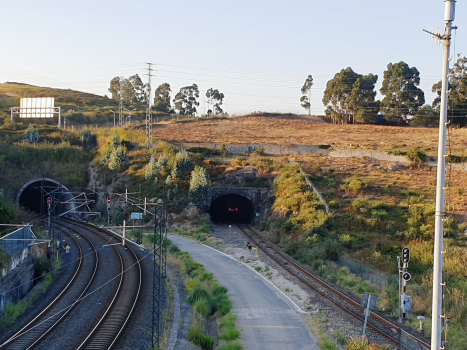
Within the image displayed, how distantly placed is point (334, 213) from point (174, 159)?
2405cm


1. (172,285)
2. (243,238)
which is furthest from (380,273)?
(243,238)

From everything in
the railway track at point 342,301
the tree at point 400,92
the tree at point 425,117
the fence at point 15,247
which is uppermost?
the tree at point 400,92

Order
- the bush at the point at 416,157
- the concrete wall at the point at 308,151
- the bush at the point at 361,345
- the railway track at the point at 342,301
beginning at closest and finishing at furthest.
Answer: the bush at the point at 361,345, the railway track at the point at 342,301, the bush at the point at 416,157, the concrete wall at the point at 308,151

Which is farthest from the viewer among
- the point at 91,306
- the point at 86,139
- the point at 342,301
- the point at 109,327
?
the point at 86,139

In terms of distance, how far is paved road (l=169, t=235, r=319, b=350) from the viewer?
645 inches

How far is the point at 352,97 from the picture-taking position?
94938 mm

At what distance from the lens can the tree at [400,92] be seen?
90.9 m

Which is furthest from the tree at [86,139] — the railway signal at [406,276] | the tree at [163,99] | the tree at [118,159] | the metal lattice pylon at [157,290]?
the tree at [163,99]

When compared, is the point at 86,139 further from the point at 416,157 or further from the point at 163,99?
the point at 163,99

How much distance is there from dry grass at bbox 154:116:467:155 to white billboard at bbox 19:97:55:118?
793 inches

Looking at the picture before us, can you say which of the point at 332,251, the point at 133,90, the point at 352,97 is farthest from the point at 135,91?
the point at 332,251

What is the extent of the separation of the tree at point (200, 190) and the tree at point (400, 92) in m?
59.5

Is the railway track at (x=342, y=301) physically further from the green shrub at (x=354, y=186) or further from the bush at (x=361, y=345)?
the green shrub at (x=354, y=186)

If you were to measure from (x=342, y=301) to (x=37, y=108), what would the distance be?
57.8 m
